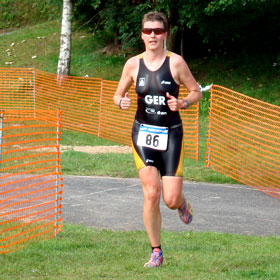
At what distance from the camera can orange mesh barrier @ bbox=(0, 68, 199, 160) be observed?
743 inches

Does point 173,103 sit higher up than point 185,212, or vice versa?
point 173,103

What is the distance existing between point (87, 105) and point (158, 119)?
16062 millimetres

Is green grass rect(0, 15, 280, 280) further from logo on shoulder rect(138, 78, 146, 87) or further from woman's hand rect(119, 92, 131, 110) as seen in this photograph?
logo on shoulder rect(138, 78, 146, 87)

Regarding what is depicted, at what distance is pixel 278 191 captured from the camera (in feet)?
42.1

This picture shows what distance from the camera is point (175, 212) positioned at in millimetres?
10898

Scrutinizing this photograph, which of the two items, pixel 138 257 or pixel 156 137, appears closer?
pixel 156 137

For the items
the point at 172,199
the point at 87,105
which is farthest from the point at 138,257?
the point at 87,105

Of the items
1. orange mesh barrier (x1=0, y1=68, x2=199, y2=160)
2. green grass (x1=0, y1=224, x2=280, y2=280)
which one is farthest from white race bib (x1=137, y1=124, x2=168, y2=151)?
orange mesh barrier (x1=0, y1=68, x2=199, y2=160)

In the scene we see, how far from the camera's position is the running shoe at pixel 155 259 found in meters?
7.00

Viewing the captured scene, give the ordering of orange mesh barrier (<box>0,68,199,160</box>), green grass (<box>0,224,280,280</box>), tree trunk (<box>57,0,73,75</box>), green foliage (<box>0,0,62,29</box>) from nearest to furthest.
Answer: green grass (<box>0,224,280,280</box>) → orange mesh barrier (<box>0,68,199,160</box>) → tree trunk (<box>57,0,73,75</box>) → green foliage (<box>0,0,62,29</box>)

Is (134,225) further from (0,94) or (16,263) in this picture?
(0,94)

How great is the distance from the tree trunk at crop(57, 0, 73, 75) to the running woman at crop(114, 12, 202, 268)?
69.0ft

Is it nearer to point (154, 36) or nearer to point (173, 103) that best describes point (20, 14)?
point (154, 36)

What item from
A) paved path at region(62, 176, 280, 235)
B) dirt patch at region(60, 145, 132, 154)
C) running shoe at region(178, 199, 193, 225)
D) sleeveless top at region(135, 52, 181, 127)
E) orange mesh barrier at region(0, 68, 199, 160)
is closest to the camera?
sleeveless top at region(135, 52, 181, 127)
